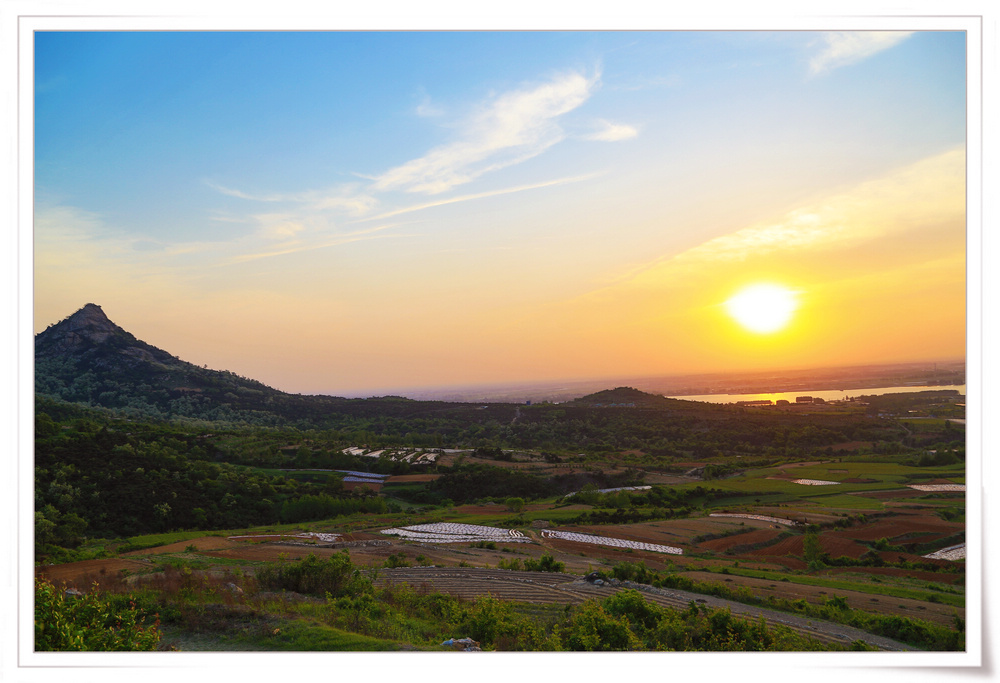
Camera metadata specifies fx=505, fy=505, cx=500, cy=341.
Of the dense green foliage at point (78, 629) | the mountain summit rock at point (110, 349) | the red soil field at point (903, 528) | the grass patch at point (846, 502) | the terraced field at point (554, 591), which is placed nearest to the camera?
the dense green foliage at point (78, 629)

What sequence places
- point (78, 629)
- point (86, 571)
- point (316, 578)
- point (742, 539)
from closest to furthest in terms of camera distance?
point (78, 629) → point (316, 578) → point (86, 571) → point (742, 539)

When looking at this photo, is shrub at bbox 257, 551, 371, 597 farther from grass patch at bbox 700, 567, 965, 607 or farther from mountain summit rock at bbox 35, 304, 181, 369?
mountain summit rock at bbox 35, 304, 181, 369

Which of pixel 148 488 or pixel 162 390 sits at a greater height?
pixel 162 390

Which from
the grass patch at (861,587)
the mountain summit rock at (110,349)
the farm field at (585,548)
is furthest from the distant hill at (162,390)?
the grass patch at (861,587)

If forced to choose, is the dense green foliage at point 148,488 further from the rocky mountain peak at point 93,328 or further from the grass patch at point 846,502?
the grass patch at point 846,502

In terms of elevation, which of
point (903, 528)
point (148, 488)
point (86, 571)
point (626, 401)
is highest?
point (86, 571)

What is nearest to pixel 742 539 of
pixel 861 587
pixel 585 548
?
pixel 585 548

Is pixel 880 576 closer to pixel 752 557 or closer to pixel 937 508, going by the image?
pixel 752 557

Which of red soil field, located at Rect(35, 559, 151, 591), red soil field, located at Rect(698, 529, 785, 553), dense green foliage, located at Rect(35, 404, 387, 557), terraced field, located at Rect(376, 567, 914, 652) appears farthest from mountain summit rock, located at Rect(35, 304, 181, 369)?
red soil field, located at Rect(698, 529, 785, 553)

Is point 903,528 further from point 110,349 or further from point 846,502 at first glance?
point 110,349

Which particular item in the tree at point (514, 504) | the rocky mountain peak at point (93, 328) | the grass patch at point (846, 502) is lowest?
the tree at point (514, 504)

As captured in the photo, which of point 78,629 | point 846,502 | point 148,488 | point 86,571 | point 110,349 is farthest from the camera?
point 110,349
